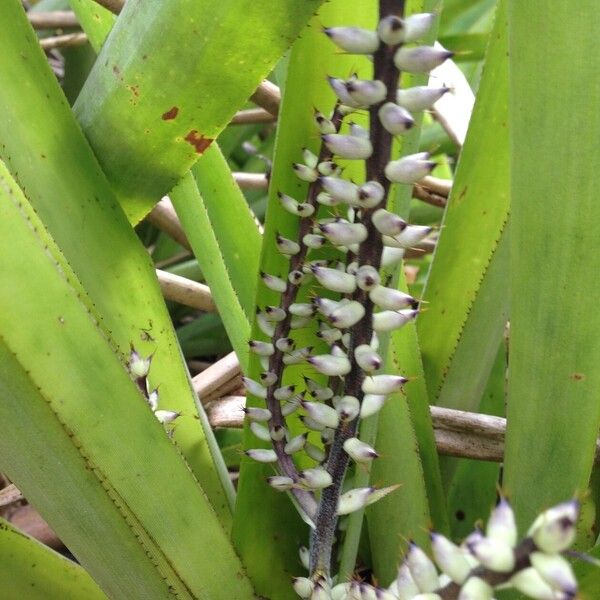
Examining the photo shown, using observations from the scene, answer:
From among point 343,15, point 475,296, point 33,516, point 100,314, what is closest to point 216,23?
point 343,15

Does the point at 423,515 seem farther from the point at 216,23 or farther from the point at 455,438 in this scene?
the point at 216,23

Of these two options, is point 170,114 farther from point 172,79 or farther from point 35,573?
point 35,573

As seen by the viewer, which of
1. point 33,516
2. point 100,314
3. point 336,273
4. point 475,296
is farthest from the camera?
point 33,516

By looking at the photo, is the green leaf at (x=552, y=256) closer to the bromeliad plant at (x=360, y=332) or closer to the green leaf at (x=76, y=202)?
the bromeliad plant at (x=360, y=332)

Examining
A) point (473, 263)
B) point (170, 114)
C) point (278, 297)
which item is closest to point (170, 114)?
point (170, 114)

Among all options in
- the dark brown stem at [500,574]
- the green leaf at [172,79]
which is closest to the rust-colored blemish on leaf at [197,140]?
the green leaf at [172,79]

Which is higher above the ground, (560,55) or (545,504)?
(560,55)
